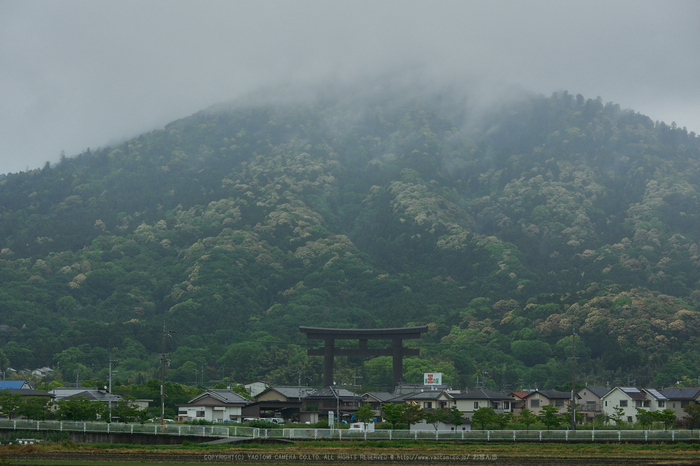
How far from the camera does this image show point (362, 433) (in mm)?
48406

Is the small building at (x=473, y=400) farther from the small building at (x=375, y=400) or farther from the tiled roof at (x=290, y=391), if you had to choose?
the tiled roof at (x=290, y=391)

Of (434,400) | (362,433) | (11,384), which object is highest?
(11,384)

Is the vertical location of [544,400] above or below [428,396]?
below

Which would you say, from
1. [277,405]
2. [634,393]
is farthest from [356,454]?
[634,393]

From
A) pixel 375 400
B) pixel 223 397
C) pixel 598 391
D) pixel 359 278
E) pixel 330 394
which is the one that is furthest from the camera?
pixel 359 278

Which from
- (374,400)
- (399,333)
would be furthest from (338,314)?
(374,400)

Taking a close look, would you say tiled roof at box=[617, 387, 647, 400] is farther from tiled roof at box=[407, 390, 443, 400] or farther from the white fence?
the white fence

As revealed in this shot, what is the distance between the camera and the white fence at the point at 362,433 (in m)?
46.5

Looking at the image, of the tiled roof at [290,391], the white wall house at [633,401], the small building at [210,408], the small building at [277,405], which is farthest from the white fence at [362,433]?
the tiled roof at [290,391]

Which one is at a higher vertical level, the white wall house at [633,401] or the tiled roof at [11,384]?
the tiled roof at [11,384]

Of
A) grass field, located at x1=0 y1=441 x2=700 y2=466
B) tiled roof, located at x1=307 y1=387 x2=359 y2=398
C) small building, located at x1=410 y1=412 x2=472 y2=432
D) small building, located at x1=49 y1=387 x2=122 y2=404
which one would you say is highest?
small building, located at x1=49 y1=387 x2=122 y2=404

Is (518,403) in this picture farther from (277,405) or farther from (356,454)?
(356,454)

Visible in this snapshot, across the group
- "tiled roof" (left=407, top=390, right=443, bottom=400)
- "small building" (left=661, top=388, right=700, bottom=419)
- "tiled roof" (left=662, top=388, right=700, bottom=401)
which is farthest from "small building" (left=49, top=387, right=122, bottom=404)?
"tiled roof" (left=662, top=388, right=700, bottom=401)

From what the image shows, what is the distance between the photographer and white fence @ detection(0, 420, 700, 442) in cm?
4647
